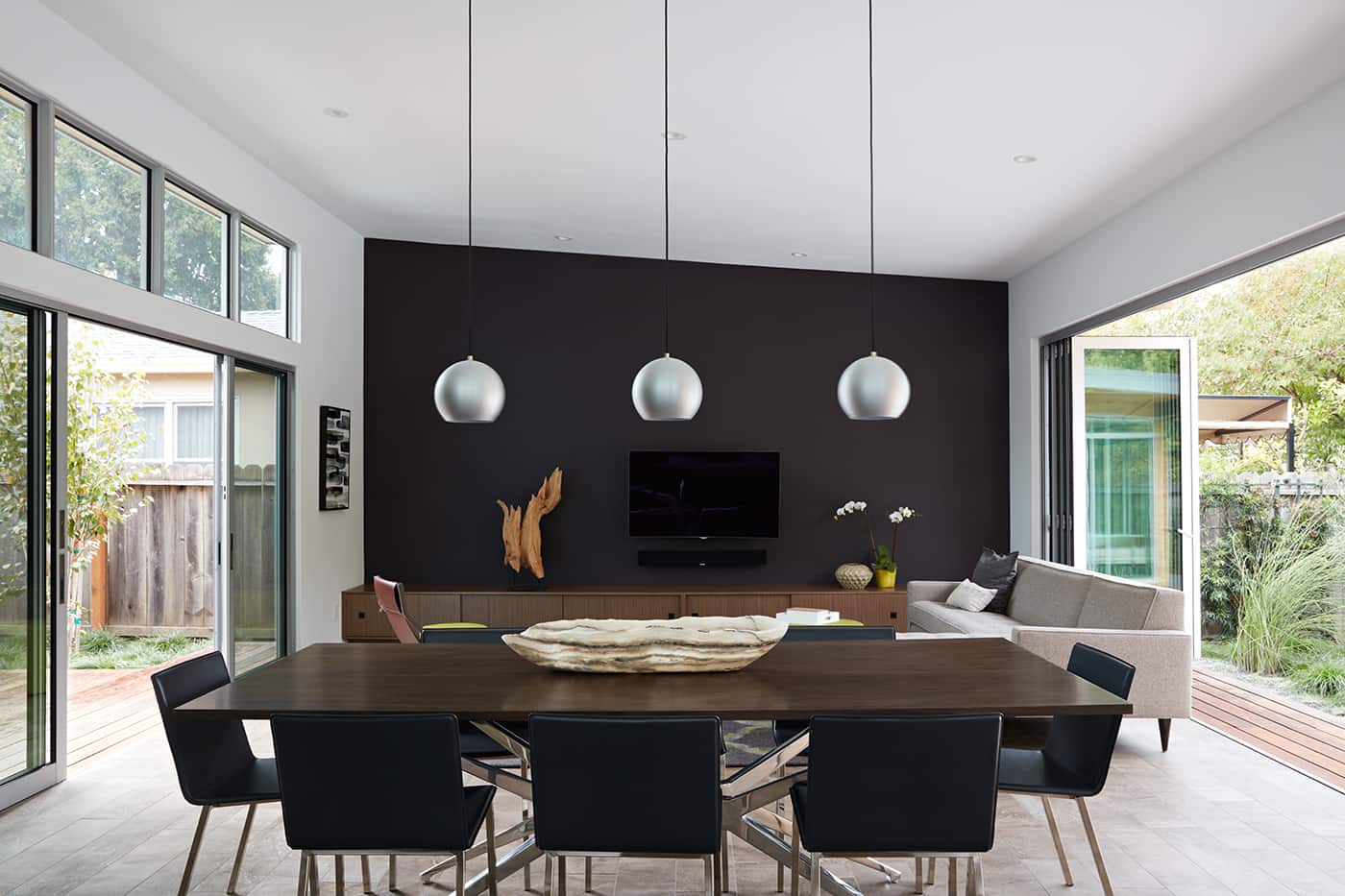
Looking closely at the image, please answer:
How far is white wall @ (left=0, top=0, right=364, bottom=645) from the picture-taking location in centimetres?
377

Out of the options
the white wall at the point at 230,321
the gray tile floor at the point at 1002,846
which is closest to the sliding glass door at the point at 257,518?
the white wall at the point at 230,321

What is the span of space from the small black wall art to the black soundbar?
2.29 meters

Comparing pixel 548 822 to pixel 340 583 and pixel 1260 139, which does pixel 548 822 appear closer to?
pixel 1260 139

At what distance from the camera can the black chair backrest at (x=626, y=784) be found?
2.12 metres

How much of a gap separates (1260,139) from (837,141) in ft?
6.42

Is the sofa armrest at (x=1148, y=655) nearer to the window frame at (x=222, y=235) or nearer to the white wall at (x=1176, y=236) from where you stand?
the white wall at (x=1176, y=236)

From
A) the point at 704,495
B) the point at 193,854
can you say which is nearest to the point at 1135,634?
the point at 704,495

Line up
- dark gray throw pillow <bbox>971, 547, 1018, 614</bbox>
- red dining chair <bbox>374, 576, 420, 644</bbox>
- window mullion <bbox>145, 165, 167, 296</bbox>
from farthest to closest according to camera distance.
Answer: dark gray throw pillow <bbox>971, 547, 1018, 614</bbox> → red dining chair <bbox>374, 576, 420, 644</bbox> → window mullion <bbox>145, 165, 167, 296</bbox>

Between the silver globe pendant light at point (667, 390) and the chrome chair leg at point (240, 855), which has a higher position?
the silver globe pendant light at point (667, 390)

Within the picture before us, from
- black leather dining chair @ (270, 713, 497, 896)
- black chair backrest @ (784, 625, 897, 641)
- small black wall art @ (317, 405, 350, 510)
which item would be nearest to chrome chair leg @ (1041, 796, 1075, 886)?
black chair backrest @ (784, 625, 897, 641)

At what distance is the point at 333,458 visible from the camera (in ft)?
22.2

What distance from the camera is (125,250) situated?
14.5 feet

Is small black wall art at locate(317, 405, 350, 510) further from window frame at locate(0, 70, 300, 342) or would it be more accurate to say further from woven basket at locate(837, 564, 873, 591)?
woven basket at locate(837, 564, 873, 591)

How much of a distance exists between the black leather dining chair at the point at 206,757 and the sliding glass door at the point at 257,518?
9.34ft
